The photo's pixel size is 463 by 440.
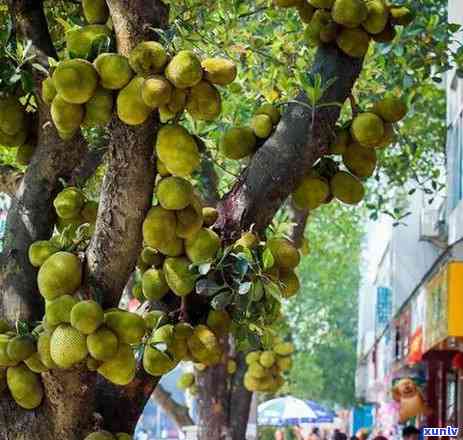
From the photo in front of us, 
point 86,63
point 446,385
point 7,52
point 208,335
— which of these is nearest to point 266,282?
point 208,335

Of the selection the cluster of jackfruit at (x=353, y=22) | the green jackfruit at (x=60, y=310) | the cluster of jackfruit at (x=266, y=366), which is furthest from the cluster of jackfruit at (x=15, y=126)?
the cluster of jackfruit at (x=266, y=366)

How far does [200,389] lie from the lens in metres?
9.30

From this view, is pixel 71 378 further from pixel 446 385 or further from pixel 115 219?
pixel 446 385

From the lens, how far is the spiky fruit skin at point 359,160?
13.9ft

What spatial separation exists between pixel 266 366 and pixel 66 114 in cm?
572

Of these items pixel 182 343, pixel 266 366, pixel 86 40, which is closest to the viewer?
pixel 86 40

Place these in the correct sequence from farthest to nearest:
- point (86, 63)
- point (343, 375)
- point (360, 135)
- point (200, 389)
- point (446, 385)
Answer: point (343, 375) → point (446, 385) → point (200, 389) → point (360, 135) → point (86, 63)

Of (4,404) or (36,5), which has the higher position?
(36,5)

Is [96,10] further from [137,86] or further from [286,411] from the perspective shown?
[286,411]

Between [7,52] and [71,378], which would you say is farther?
[7,52]

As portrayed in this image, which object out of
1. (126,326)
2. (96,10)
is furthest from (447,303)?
(126,326)

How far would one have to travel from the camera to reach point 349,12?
13.3ft

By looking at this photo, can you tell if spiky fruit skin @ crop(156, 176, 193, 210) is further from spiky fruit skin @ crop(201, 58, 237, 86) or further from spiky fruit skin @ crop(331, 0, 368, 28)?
spiky fruit skin @ crop(331, 0, 368, 28)

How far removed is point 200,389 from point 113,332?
5753 mm
